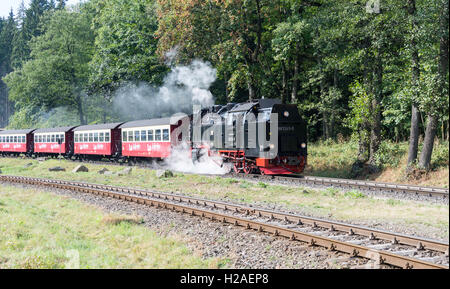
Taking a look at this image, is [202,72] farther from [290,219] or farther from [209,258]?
[209,258]

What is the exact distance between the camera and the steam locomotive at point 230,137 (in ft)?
60.3

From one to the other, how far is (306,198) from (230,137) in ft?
22.3

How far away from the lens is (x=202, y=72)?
3128cm

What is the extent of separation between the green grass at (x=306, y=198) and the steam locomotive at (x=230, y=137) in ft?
5.59

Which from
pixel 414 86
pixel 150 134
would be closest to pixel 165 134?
pixel 150 134

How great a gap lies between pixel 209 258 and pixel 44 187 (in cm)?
1456

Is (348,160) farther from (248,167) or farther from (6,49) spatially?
(6,49)

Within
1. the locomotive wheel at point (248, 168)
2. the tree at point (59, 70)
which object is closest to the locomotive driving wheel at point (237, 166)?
the locomotive wheel at point (248, 168)

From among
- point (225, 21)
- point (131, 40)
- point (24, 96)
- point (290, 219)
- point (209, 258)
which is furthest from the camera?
point (24, 96)

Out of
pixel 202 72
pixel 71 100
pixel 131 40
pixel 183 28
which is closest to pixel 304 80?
pixel 202 72

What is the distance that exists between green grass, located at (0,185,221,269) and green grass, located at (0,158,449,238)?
15.3ft

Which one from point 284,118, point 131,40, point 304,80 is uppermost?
point 131,40

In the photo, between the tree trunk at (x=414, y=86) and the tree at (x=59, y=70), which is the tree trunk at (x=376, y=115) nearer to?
the tree trunk at (x=414, y=86)

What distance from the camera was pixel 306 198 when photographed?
46.5 ft
